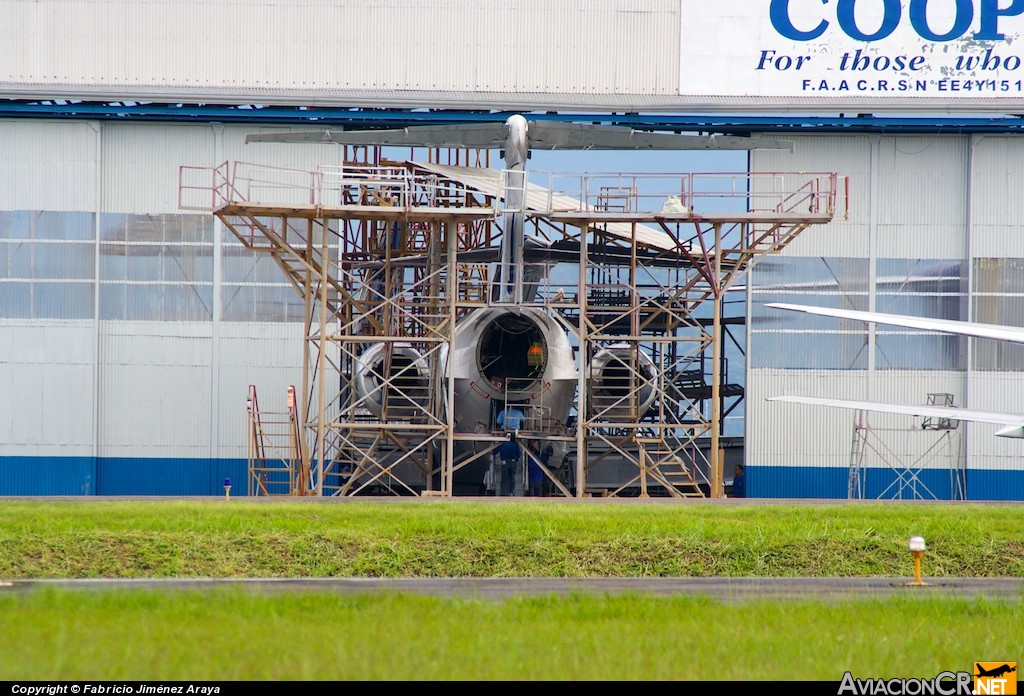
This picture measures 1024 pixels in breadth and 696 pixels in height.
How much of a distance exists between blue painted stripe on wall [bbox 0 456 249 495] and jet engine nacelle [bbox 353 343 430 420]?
511 centimetres

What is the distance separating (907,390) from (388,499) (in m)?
21.3

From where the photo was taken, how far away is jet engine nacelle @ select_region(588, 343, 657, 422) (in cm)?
4284

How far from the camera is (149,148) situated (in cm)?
4562

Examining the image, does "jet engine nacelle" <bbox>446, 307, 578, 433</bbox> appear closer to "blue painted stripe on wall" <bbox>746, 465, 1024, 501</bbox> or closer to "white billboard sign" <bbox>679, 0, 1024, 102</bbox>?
"blue painted stripe on wall" <bbox>746, 465, 1024, 501</bbox>

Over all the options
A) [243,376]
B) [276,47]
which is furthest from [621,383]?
[276,47]

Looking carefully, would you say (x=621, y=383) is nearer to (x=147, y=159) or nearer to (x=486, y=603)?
(x=147, y=159)

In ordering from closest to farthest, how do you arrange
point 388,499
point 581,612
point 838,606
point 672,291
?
point 581,612 → point 838,606 → point 388,499 → point 672,291

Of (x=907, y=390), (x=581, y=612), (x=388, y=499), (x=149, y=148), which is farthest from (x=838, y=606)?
(x=149, y=148)

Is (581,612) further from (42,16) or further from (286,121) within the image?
(42,16)

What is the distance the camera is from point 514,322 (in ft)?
135

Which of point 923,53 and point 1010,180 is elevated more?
point 923,53

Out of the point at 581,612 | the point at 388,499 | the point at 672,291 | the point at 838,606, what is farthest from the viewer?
the point at 672,291

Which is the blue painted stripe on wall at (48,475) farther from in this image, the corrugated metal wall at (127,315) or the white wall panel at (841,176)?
the white wall panel at (841,176)

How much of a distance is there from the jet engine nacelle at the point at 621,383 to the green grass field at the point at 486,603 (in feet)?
46.3
